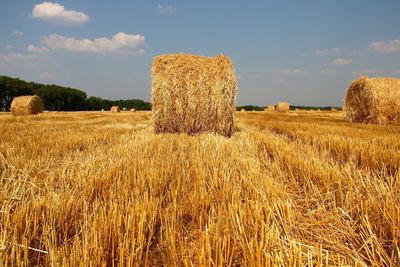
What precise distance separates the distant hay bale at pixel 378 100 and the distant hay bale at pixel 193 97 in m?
6.93

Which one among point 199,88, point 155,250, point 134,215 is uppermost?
point 199,88

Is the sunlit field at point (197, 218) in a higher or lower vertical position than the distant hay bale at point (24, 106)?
lower

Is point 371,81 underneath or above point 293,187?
above

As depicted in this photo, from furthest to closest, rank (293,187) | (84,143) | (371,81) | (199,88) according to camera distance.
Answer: (371,81) < (199,88) < (84,143) < (293,187)

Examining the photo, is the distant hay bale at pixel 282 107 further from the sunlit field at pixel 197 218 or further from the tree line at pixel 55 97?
the tree line at pixel 55 97

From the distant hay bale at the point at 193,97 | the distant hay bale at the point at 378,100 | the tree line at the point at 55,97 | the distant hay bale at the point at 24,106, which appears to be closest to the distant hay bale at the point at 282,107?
the distant hay bale at the point at 378,100

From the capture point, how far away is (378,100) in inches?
471

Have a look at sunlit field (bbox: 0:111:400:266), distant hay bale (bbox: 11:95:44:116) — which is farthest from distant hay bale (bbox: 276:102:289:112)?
sunlit field (bbox: 0:111:400:266)

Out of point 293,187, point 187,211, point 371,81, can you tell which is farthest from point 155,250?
point 371,81

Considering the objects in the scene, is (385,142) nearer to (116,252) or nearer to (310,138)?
(310,138)

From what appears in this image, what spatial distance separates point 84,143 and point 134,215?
437cm

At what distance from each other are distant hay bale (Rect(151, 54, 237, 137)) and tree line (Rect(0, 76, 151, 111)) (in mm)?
55420

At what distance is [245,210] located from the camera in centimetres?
207

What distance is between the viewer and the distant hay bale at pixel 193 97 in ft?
26.9
